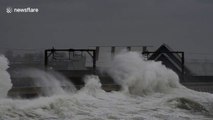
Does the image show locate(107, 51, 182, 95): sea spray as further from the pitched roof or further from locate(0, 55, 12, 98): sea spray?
the pitched roof

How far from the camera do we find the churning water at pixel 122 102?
12.0 metres

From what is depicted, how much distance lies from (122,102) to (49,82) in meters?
2.94

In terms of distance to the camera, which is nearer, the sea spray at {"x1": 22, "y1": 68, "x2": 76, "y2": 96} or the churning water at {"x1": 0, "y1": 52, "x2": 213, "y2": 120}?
the churning water at {"x1": 0, "y1": 52, "x2": 213, "y2": 120}

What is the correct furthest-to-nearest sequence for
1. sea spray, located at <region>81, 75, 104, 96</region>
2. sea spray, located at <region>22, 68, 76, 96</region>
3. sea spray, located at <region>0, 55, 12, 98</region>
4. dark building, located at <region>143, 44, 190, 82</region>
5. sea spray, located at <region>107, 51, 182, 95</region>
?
dark building, located at <region>143, 44, 190, 82</region>, sea spray, located at <region>107, 51, 182, 95</region>, sea spray, located at <region>81, 75, 104, 96</region>, sea spray, located at <region>22, 68, 76, 96</region>, sea spray, located at <region>0, 55, 12, 98</region>

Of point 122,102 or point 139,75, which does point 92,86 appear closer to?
point 122,102

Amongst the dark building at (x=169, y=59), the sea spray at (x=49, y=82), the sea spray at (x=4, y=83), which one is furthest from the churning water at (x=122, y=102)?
the dark building at (x=169, y=59)

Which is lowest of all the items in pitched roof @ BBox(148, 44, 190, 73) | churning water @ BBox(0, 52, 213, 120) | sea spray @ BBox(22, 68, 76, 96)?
churning water @ BBox(0, 52, 213, 120)

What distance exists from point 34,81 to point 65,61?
393 inches

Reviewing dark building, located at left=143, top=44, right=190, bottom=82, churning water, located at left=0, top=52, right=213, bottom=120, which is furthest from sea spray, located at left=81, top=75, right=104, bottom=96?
dark building, located at left=143, top=44, right=190, bottom=82

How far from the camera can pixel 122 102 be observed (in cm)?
1557

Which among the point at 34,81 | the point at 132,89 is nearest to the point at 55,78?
the point at 34,81

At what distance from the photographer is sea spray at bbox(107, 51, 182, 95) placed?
1922 cm

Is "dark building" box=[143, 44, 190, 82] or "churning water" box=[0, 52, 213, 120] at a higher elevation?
"dark building" box=[143, 44, 190, 82]

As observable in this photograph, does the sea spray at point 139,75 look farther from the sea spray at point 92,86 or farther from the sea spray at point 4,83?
the sea spray at point 4,83
